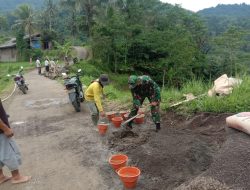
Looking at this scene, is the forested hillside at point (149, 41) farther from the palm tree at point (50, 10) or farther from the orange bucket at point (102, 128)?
the orange bucket at point (102, 128)

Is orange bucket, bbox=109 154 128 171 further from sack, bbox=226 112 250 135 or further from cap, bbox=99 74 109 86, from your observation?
cap, bbox=99 74 109 86

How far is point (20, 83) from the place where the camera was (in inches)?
606

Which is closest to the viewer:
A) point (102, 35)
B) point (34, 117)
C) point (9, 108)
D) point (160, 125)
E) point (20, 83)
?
point (160, 125)

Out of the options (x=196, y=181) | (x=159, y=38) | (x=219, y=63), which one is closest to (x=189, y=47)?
(x=159, y=38)

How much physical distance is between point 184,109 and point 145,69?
23949 millimetres

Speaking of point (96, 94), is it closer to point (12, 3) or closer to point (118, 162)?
point (118, 162)

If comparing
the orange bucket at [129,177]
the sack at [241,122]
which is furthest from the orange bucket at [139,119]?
the orange bucket at [129,177]

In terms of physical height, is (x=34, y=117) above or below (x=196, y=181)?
below

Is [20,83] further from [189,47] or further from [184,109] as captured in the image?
[189,47]

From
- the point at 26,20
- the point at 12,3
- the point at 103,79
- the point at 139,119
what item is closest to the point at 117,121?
the point at 139,119

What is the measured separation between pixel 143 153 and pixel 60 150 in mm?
1812

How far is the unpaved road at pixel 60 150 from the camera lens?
520 cm

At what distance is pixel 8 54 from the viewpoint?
4938cm

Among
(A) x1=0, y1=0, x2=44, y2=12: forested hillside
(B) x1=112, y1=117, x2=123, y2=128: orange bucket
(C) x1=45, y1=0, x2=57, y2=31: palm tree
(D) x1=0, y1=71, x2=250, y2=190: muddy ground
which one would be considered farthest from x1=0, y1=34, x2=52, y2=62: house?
(A) x1=0, y1=0, x2=44, y2=12: forested hillside
